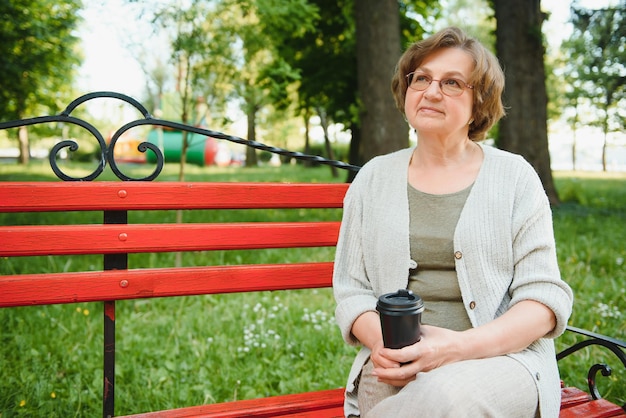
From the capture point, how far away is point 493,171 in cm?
210

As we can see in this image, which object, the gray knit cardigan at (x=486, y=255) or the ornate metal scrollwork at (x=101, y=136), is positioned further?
the ornate metal scrollwork at (x=101, y=136)

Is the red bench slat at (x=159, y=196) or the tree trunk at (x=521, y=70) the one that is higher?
the tree trunk at (x=521, y=70)

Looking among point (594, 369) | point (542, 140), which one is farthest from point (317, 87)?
point (594, 369)

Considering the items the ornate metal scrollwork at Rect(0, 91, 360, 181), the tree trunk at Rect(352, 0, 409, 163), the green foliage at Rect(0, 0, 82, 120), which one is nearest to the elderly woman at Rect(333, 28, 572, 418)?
the ornate metal scrollwork at Rect(0, 91, 360, 181)

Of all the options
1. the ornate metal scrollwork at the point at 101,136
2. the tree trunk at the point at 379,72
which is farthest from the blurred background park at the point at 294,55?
the ornate metal scrollwork at the point at 101,136

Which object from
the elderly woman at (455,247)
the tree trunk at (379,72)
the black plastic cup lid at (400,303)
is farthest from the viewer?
the tree trunk at (379,72)

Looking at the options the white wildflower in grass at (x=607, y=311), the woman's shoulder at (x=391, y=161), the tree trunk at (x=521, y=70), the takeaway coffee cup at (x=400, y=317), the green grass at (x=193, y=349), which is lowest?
the green grass at (x=193, y=349)

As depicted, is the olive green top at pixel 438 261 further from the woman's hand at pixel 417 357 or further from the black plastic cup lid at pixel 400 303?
the black plastic cup lid at pixel 400 303

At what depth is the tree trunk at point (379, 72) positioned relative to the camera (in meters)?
7.74

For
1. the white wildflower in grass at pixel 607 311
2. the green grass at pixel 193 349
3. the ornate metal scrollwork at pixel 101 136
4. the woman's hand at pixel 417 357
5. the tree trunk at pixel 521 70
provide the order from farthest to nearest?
the tree trunk at pixel 521 70, the white wildflower in grass at pixel 607 311, the green grass at pixel 193 349, the ornate metal scrollwork at pixel 101 136, the woman's hand at pixel 417 357

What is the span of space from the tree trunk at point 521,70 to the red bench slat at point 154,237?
7829 millimetres

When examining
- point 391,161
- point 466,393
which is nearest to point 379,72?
point 391,161

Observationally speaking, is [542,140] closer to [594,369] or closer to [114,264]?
[594,369]

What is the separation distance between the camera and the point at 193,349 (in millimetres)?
3830
